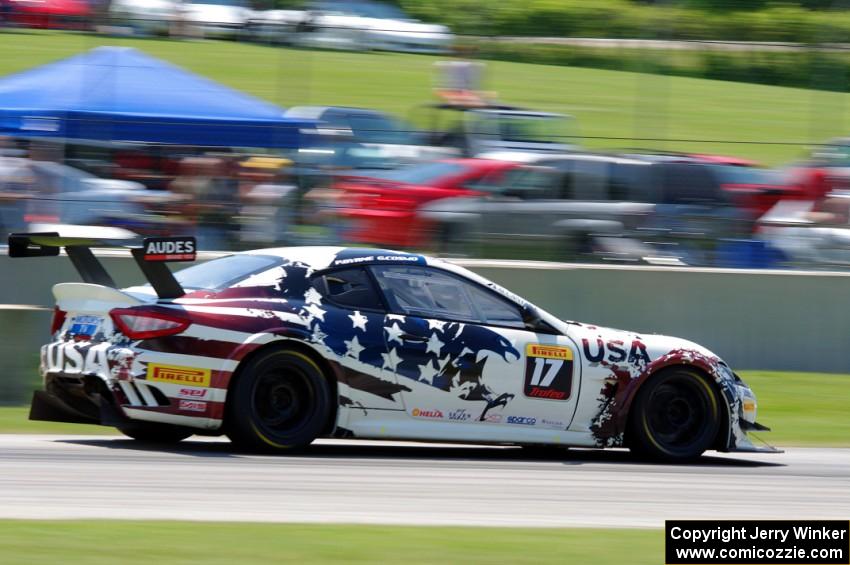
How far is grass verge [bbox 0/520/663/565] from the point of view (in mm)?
5156

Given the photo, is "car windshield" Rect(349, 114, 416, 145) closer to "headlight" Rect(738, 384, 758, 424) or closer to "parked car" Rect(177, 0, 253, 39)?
"parked car" Rect(177, 0, 253, 39)

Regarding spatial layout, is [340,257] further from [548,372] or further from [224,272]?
[548,372]

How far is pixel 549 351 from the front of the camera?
855cm

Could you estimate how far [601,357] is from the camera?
8648 mm

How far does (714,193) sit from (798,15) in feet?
9.86

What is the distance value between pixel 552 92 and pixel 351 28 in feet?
7.94

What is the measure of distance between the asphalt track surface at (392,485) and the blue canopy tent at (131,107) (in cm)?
517

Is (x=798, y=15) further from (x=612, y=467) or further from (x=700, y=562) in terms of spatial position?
(x=700, y=562)

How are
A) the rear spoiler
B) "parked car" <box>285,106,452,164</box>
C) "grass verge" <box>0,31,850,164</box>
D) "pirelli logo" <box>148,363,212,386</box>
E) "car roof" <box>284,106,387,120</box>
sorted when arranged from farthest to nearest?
1. "grass verge" <box>0,31,850,164</box>
2. "car roof" <box>284,106,387,120</box>
3. "parked car" <box>285,106,452,164</box>
4. the rear spoiler
5. "pirelli logo" <box>148,363,212,386</box>

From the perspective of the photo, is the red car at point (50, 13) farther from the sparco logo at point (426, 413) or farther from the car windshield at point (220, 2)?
the sparco logo at point (426, 413)

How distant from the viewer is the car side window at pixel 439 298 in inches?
330

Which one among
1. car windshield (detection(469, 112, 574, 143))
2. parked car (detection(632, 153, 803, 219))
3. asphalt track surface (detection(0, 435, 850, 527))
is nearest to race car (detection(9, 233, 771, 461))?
asphalt track surface (detection(0, 435, 850, 527))

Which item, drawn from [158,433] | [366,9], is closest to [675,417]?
[158,433]

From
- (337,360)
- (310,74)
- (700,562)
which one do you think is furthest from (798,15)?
(700,562)
